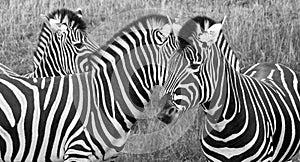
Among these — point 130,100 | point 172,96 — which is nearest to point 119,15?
point 130,100

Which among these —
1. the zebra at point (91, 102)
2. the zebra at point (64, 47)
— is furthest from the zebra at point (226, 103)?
the zebra at point (64, 47)

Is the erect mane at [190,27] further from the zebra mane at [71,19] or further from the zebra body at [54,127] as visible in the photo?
the zebra mane at [71,19]

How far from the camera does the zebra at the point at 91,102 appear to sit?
183 inches

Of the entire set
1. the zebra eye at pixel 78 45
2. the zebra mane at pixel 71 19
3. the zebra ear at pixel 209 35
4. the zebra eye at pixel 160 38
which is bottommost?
the zebra ear at pixel 209 35

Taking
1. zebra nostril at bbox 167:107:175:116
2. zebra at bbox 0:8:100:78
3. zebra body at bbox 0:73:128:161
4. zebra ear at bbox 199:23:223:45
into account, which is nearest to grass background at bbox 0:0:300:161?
zebra at bbox 0:8:100:78

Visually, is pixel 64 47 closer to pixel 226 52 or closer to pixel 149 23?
pixel 149 23

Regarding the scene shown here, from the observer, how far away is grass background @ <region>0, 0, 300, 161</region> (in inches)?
314

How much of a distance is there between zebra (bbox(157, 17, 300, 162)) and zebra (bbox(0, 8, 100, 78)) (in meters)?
1.84

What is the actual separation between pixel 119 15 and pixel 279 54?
7.71 feet

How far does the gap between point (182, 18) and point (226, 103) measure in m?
2.81

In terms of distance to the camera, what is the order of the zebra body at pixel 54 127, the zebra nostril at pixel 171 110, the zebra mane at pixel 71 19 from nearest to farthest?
the zebra nostril at pixel 171 110
the zebra body at pixel 54 127
the zebra mane at pixel 71 19

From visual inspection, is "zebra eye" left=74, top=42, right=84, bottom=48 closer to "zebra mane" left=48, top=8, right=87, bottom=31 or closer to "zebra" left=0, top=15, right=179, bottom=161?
"zebra mane" left=48, top=8, right=87, bottom=31

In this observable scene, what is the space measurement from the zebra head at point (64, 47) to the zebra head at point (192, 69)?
210cm

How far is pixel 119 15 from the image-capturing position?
8.80m
